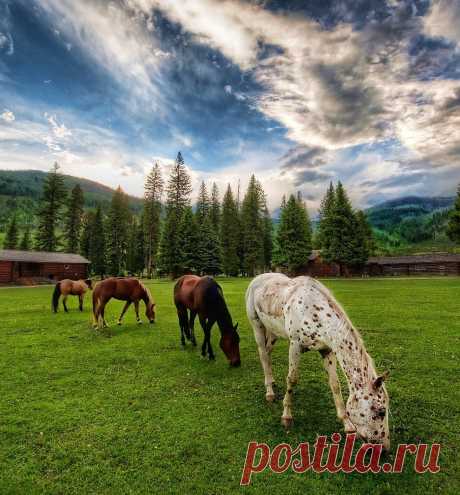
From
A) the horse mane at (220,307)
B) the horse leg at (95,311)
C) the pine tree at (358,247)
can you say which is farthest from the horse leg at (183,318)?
the pine tree at (358,247)

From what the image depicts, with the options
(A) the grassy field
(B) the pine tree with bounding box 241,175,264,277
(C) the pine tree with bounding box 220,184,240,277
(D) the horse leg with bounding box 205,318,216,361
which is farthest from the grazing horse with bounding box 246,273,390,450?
(B) the pine tree with bounding box 241,175,264,277

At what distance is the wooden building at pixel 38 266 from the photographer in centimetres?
3972

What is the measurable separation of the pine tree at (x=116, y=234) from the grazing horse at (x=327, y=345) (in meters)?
56.0

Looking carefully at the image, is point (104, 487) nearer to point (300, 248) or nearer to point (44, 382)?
point (44, 382)

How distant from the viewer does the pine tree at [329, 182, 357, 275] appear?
4797 cm

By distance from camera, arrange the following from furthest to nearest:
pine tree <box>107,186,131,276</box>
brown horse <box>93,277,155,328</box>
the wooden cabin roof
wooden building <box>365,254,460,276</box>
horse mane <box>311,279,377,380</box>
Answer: pine tree <box>107,186,131,276</box> → wooden building <box>365,254,460,276</box> → the wooden cabin roof → brown horse <box>93,277,155,328</box> → horse mane <box>311,279,377,380</box>

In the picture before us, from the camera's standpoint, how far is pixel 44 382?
19.2 feet

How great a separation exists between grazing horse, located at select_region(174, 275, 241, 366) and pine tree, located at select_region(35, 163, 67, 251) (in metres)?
52.0

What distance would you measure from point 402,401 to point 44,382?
7.08 meters

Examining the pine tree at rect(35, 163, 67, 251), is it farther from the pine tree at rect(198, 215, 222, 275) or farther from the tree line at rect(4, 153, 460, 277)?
the pine tree at rect(198, 215, 222, 275)

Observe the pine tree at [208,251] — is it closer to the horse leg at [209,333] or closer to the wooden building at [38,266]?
the wooden building at [38,266]

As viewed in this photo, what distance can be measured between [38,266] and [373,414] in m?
51.0

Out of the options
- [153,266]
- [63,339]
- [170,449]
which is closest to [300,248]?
[153,266]

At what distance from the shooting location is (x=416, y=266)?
55219 mm
